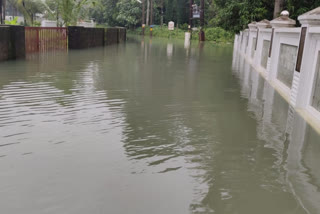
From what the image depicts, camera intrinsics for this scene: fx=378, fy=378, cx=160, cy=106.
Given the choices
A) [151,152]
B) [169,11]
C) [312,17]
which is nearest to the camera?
[151,152]

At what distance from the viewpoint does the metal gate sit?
1938 cm

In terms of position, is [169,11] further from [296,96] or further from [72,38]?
[296,96]

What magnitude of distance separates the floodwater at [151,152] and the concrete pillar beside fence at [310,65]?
0.39m

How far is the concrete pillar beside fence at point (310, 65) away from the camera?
7.81 m

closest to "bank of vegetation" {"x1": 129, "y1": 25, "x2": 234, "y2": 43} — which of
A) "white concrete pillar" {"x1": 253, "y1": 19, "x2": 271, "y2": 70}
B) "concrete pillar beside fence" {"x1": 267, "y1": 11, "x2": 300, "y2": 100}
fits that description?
"white concrete pillar" {"x1": 253, "y1": 19, "x2": 271, "y2": 70}

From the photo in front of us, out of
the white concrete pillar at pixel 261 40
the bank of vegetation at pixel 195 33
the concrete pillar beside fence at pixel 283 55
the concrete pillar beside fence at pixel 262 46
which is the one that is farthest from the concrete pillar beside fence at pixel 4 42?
the bank of vegetation at pixel 195 33

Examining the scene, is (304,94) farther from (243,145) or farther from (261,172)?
(261,172)

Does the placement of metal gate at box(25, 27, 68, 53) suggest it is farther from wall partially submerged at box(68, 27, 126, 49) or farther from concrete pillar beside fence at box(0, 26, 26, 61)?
concrete pillar beside fence at box(0, 26, 26, 61)

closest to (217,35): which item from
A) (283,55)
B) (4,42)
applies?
(4,42)

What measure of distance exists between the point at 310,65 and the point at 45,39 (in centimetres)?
1657

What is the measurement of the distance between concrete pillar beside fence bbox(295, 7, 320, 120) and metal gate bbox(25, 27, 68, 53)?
1451 cm

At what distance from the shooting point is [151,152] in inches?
222

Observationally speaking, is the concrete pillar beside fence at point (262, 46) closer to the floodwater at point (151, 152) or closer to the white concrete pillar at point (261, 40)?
the white concrete pillar at point (261, 40)

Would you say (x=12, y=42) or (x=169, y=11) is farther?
(x=169, y=11)
